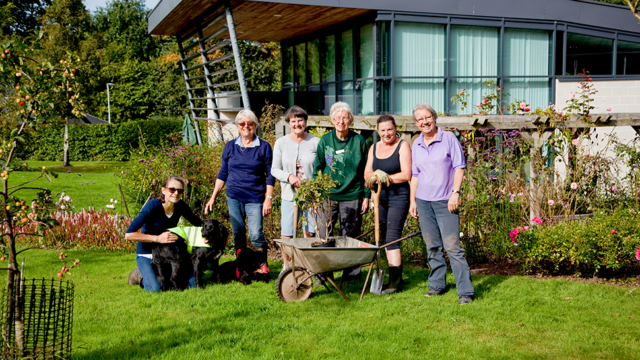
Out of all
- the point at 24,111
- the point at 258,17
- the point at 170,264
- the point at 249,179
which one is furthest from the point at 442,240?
the point at 258,17

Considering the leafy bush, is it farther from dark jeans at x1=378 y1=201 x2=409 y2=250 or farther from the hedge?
the hedge

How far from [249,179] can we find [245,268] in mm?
944

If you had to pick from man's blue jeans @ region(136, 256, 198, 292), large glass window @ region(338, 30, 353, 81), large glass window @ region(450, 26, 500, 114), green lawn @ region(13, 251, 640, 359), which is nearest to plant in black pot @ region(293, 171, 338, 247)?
green lawn @ region(13, 251, 640, 359)

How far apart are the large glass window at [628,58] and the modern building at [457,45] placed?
3 centimetres

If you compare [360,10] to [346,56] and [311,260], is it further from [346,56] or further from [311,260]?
[311,260]

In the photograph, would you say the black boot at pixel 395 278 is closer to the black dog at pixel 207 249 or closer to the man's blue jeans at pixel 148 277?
the black dog at pixel 207 249

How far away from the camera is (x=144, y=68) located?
129 ft

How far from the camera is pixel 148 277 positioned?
5.12 m

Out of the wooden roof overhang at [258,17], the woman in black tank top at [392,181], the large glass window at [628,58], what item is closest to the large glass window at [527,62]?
the large glass window at [628,58]

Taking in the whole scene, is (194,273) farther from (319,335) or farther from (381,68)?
(381,68)

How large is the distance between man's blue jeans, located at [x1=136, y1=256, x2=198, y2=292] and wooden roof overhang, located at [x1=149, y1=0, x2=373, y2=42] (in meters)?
7.48

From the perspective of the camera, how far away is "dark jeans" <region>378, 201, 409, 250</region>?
486 centimetres

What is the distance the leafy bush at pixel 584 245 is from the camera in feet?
16.6

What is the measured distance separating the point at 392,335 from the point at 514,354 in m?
0.85
